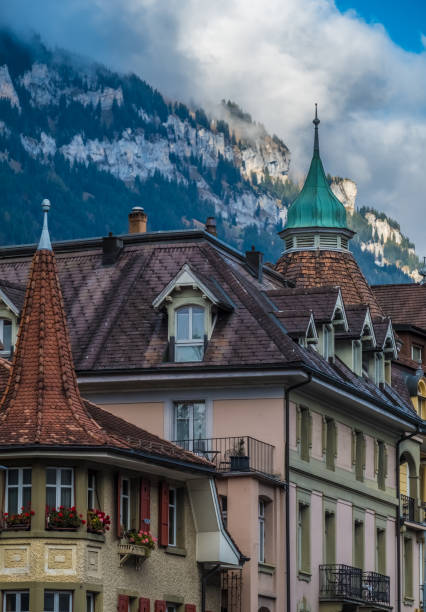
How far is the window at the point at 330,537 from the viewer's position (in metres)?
72.4

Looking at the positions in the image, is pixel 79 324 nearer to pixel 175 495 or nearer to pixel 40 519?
pixel 175 495

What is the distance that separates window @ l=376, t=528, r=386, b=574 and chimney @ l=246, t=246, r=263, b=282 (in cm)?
1217

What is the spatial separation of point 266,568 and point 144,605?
10.9 m

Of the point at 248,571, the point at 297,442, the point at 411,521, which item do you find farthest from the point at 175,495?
the point at 411,521

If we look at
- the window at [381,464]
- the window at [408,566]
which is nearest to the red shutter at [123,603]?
the window at [381,464]

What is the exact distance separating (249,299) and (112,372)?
6386 millimetres

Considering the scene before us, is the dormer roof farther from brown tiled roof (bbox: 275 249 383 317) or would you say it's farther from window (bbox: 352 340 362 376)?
brown tiled roof (bbox: 275 249 383 317)

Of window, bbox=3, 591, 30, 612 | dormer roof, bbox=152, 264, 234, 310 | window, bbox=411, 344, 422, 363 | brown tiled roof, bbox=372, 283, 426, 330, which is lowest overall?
window, bbox=3, 591, 30, 612

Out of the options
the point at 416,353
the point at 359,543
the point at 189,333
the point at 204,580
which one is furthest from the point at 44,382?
the point at 416,353

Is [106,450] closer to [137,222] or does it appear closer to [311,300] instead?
[311,300]

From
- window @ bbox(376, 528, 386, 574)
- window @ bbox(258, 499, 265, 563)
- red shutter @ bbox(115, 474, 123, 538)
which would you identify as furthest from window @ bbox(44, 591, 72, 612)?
window @ bbox(376, 528, 386, 574)

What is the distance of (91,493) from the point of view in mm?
53406

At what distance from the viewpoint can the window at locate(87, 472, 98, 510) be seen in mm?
53219

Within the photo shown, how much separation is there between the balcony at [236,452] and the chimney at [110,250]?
10589 mm
